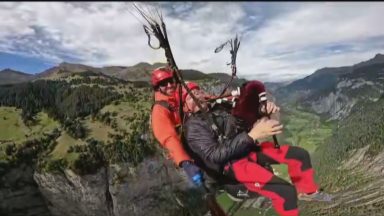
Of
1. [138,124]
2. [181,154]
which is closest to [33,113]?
[138,124]

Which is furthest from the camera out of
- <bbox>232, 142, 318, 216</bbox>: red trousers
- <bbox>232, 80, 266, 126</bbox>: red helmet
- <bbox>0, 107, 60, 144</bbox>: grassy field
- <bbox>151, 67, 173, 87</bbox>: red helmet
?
<bbox>0, 107, 60, 144</bbox>: grassy field

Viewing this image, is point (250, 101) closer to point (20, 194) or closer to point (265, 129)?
point (265, 129)

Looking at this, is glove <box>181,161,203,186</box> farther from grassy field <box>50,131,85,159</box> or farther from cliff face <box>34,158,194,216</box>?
cliff face <box>34,158,194,216</box>

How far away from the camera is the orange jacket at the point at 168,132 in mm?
6594

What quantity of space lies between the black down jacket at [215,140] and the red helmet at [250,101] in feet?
0.57

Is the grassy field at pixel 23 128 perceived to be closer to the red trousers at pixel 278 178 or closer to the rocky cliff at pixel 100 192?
the rocky cliff at pixel 100 192

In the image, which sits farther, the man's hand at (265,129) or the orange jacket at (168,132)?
the orange jacket at (168,132)

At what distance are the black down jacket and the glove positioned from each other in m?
0.23

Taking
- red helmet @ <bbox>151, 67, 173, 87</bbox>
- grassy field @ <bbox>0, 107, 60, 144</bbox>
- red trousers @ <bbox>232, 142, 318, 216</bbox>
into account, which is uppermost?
red helmet @ <bbox>151, 67, 173, 87</bbox>

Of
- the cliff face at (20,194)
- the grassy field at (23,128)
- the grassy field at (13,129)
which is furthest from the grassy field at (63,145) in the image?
the grassy field at (13,129)

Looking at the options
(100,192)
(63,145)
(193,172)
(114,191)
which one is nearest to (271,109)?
(193,172)

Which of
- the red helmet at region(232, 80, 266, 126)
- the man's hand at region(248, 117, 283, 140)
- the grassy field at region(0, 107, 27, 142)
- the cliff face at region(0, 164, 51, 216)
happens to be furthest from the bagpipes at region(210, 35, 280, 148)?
the cliff face at region(0, 164, 51, 216)

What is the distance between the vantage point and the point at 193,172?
637 centimetres

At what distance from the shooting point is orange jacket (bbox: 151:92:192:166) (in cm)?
659
